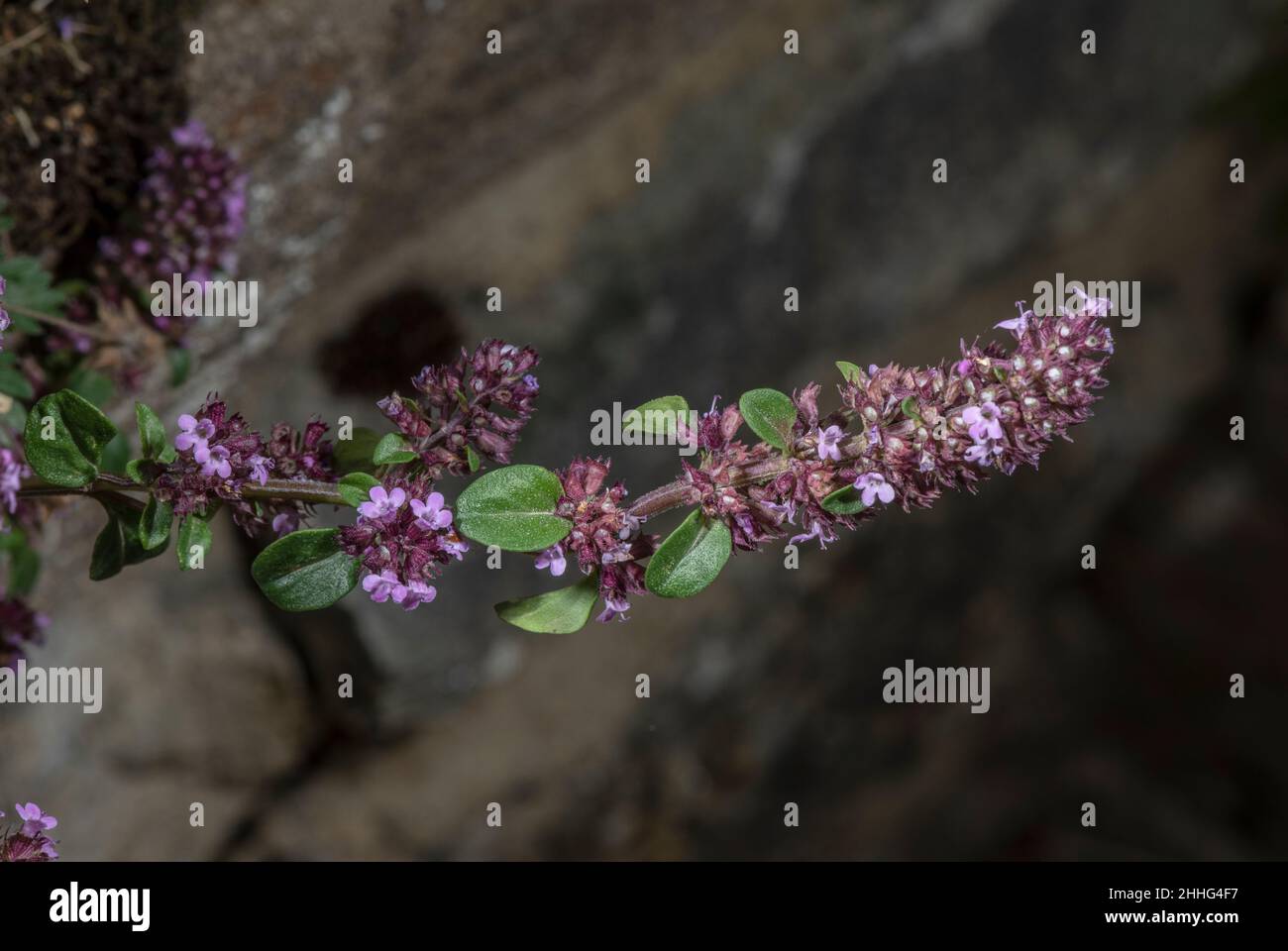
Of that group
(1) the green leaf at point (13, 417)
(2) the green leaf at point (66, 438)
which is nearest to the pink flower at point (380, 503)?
(2) the green leaf at point (66, 438)

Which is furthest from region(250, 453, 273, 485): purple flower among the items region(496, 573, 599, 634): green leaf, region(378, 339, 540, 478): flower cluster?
region(496, 573, 599, 634): green leaf

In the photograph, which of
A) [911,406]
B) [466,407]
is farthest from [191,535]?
[911,406]

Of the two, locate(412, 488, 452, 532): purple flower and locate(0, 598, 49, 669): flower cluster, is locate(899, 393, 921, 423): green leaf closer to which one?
locate(412, 488, 452, 532): purple flower

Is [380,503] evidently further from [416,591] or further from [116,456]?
[116,456]

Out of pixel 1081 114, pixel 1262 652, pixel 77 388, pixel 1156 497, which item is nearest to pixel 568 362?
pixel 77 388

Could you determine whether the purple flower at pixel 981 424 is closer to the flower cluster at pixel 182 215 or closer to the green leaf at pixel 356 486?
the green leaf at pixel 356 486
